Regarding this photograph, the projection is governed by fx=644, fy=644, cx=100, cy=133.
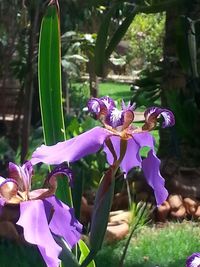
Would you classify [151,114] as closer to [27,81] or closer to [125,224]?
[125,224]

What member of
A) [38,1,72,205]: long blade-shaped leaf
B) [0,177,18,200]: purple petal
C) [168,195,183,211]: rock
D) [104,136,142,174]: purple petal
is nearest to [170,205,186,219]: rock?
[168,195,183,211]: rock

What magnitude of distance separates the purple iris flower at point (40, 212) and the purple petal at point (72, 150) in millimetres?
46

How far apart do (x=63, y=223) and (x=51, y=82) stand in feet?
1.68

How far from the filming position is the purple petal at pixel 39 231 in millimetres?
1015

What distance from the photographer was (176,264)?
13.0ft

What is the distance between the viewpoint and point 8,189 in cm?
110

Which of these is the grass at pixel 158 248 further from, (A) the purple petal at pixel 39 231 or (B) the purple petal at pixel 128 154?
(A) the purple petal at pixel 39 231

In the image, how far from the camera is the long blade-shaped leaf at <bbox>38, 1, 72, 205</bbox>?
1.54 metres

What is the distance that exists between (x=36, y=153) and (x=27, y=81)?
5150 mm

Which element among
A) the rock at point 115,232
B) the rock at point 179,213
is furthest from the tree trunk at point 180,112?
the rock at point 115,232

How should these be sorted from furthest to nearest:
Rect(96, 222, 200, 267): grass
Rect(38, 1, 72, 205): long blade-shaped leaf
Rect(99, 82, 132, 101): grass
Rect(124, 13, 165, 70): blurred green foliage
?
Rect(124, 13, 165, 70): blurred green foliage
Rect(99, 82, 132, 101): grass
Rect(96, 222, 200, 267): grass
Rect(38, 1, 72, 205): long blade-shaped leaf

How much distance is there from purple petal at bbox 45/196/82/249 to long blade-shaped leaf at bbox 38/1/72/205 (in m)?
0.40

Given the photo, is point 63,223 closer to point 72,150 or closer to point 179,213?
point 72,150

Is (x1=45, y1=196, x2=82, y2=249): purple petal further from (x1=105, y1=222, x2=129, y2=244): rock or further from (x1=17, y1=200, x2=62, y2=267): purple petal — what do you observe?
(x1=105, y1=222, x2=129, y2=244): rock
